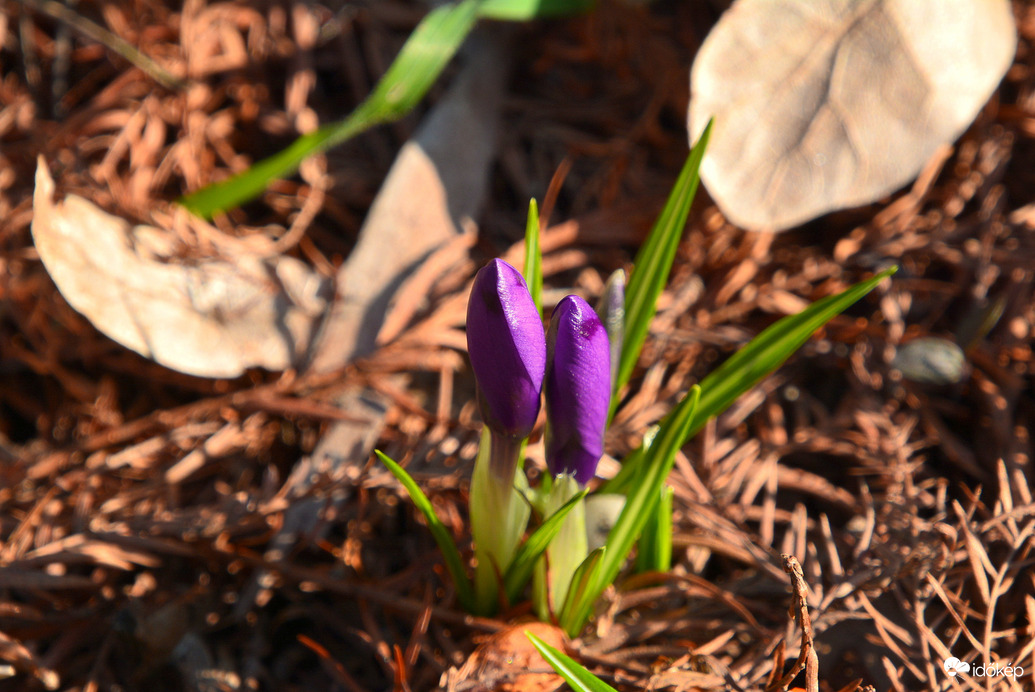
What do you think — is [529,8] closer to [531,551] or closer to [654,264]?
[654,264]

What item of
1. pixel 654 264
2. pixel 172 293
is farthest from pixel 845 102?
pixel 172 293

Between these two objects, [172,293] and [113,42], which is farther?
[113,42]

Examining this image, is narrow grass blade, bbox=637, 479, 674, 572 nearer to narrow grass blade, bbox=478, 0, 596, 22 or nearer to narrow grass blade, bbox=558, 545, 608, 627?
narrow grass blade, bbox=558, 545, 608, 627

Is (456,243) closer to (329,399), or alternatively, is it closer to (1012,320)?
(329,399)

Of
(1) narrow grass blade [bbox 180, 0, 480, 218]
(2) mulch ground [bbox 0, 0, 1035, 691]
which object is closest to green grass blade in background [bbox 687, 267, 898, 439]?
(2) mulch ground [bbox 0, 0, 1035, 691]

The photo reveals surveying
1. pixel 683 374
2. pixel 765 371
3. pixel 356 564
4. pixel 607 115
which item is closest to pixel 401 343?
pixel 356 564

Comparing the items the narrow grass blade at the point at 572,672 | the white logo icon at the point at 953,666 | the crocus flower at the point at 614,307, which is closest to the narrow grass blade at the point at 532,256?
the crocus flower at the point at 614,307

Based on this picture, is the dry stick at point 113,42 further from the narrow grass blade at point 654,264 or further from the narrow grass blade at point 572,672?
the narrow grass blade at point 572,672
